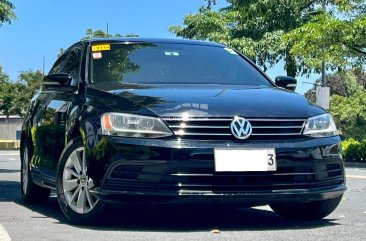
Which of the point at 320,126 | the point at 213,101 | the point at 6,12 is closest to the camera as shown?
the point at 213,101

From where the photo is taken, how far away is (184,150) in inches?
184

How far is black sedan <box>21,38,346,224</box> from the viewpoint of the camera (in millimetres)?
4719

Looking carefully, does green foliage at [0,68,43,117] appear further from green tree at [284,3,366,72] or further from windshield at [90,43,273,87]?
windshield at [90,43,273,87]

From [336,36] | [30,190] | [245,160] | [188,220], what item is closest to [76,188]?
[188,220]

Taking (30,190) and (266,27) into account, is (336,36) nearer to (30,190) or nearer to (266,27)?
(266,27)

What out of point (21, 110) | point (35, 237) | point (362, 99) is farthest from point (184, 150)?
point (21, 110)

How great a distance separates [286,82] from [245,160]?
5.50 feet

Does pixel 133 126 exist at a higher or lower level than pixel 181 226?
higher

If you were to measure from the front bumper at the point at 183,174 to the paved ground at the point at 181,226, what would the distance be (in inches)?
9.7

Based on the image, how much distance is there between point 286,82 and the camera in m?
6.22

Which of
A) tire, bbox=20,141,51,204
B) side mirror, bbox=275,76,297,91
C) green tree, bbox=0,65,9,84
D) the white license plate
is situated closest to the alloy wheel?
the white license plate

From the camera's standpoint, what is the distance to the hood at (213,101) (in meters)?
4.84

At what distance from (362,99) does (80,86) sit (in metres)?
40.0

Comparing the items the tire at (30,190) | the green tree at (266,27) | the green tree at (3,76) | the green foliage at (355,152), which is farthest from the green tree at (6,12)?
the green tree at (3,76)
